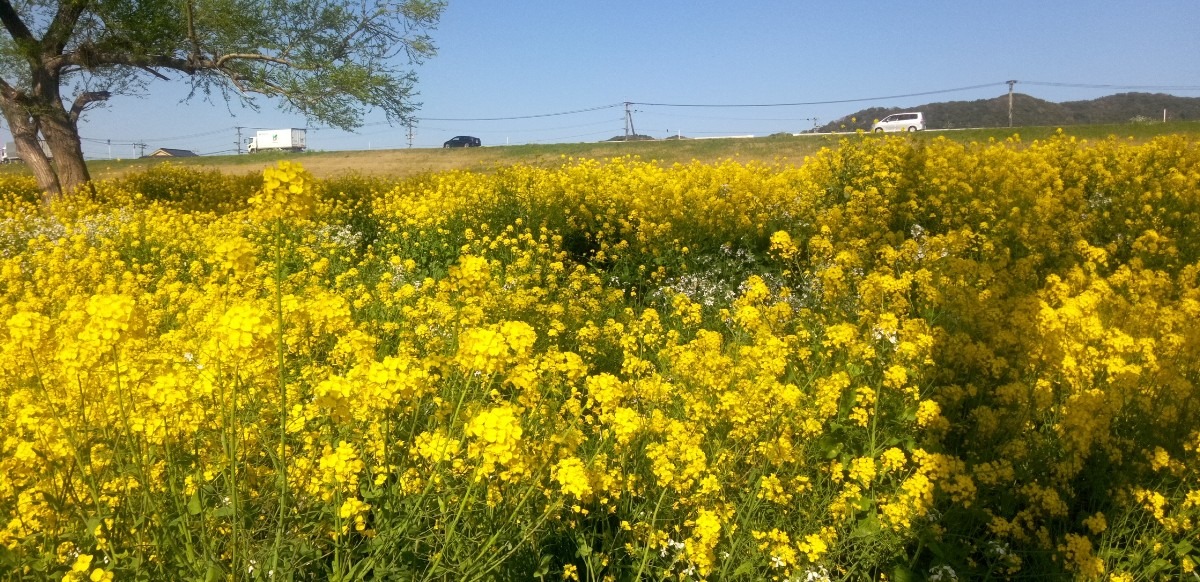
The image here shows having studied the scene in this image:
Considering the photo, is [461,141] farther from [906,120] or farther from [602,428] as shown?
[602,428]

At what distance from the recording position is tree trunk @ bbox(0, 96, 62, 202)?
1045 cm

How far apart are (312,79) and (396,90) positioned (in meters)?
1.14

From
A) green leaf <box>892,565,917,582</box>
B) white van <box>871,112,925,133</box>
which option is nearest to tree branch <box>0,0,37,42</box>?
green leaf <box>892,565,917,582</box>

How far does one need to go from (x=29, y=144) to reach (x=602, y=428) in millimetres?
11421

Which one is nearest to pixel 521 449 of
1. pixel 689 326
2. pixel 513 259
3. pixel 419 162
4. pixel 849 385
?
pixel 849 385

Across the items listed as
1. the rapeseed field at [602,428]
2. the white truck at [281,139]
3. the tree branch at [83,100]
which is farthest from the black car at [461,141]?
the rapeseed field at [602,428]

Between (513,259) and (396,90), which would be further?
(396,90)

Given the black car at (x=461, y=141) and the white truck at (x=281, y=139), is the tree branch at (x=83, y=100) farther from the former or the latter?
the white truck at (x=281, y=139)

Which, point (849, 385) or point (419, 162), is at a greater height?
point (419, 162)

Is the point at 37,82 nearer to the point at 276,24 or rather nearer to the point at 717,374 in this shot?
the point at 276,24

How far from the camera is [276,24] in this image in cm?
1103

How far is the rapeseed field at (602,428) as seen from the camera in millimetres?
1978

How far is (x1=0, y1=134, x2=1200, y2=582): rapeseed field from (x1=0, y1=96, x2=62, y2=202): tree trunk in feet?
21.6

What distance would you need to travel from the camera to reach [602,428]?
3.01 metres
